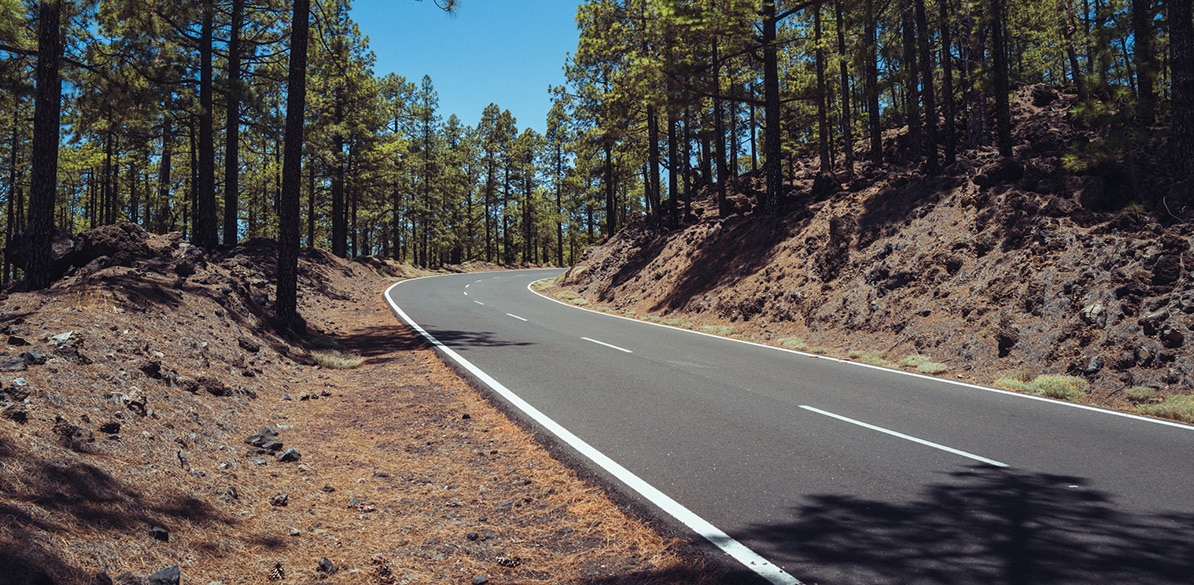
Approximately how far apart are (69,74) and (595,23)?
19631 millimetres

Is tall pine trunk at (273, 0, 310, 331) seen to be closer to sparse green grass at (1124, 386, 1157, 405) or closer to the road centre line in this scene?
the road centre line

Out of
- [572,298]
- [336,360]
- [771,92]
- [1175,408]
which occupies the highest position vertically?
[771,92]

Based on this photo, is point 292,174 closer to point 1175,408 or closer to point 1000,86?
point 1175,408

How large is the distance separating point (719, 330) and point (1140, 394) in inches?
340

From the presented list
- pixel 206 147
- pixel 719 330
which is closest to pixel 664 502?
pixel 719 330

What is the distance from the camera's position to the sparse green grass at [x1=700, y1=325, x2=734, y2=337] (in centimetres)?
1520

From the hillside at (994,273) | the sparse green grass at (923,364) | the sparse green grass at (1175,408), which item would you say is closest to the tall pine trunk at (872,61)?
the hillside at (994,273)

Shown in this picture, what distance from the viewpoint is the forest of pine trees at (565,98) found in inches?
468

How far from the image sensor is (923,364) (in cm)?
1050

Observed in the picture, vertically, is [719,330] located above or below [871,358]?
above

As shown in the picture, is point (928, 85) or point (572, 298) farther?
point (572, 298)

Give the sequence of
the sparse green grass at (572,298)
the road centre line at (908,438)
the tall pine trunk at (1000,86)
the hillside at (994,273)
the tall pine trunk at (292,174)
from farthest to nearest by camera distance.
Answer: the sparse green grass at (572,298), the tall pine trunk at (1000,86), the tall pine trunk at (292,174), the hillside at (994,273), the road centre line at (908,438)

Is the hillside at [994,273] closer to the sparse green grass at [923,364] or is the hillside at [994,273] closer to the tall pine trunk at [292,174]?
the sparse green grass at [923,364]

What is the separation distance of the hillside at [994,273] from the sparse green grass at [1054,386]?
54 mm
